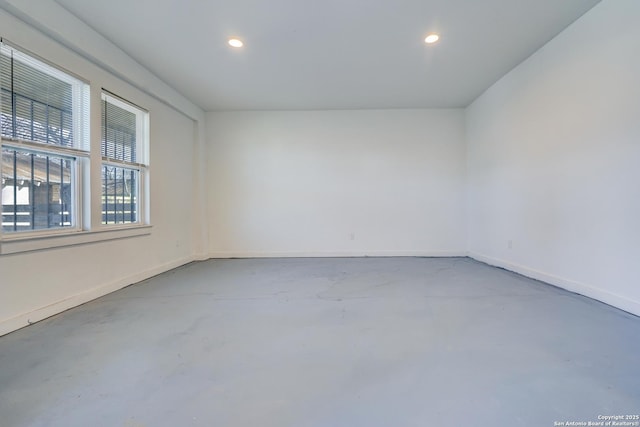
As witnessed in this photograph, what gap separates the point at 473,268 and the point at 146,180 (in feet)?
16.1

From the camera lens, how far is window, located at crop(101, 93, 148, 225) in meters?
3.20

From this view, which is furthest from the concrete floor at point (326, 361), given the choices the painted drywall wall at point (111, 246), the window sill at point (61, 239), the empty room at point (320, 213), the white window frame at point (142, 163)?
the white window frame at point (142, 163)

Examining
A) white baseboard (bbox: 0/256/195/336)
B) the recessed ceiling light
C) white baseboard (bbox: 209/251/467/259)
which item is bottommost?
white baseboard (bbox: 0/256/195/336)

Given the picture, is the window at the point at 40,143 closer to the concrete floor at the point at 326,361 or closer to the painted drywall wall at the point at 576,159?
the concrete floor at the point at 326,361

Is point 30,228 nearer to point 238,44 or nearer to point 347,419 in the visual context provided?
point 238,44

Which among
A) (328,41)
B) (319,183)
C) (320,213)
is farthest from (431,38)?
(320,213)

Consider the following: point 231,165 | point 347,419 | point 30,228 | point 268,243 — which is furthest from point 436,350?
point 231,165

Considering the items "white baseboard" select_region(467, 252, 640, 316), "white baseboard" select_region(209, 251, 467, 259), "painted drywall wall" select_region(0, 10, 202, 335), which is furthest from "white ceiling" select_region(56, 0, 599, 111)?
"white baseboard" select_region(209, 251, 467, 259)

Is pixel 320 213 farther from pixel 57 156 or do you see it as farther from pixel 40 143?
pixel 40 143

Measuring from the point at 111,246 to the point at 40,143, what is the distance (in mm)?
1240

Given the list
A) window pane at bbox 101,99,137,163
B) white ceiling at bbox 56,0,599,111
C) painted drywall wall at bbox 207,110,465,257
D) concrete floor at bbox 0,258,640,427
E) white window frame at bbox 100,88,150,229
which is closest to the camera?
concrete floor at bbox 0,258,640,427

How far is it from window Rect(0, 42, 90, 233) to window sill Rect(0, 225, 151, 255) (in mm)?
135

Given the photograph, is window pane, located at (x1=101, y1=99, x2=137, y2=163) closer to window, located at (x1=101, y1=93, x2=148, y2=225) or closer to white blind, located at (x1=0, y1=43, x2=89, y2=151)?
window, located at (x1=101, y1=93, x2=148, y2=225)

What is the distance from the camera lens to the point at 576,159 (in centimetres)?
289
